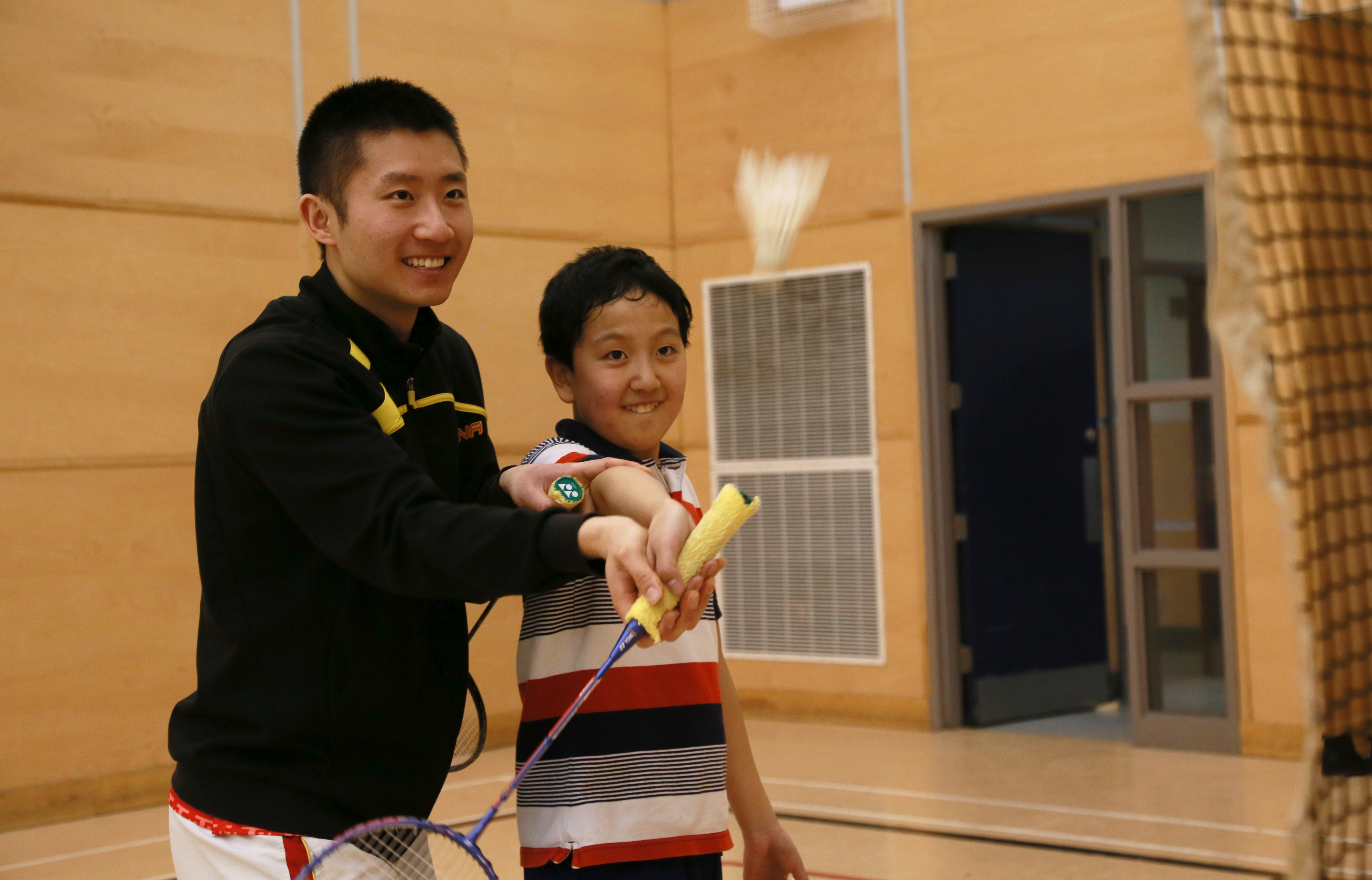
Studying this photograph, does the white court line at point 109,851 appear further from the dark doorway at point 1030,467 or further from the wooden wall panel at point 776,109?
the wooden wall panel at point 776,109

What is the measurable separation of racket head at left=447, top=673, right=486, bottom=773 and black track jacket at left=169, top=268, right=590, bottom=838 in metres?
0.08

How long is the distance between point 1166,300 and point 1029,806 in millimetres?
2169

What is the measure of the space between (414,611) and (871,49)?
198 inches

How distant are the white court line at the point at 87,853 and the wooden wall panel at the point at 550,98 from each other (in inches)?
111

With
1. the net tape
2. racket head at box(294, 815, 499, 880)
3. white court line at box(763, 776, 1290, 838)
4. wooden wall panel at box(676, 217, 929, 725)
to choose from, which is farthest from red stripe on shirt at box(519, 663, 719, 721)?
wooden wall panel at box(676, 217, 929, 725)

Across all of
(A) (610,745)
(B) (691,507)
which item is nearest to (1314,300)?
(B) (691,507)

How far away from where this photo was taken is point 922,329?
6012 mm

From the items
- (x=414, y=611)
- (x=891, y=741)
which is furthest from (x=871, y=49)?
(x=414, y=611)

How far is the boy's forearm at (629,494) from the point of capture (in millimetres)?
1551

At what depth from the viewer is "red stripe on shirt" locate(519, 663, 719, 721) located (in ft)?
5.59

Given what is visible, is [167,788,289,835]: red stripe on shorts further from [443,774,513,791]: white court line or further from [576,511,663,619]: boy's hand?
[443,774,513,791]: white court line

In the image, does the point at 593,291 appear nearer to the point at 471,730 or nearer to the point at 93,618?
the point at 471,730

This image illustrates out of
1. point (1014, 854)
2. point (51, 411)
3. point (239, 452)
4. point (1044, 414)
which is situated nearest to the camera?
point (239, 452)

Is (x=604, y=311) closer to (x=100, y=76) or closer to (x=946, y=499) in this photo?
(x=100, y=76)
